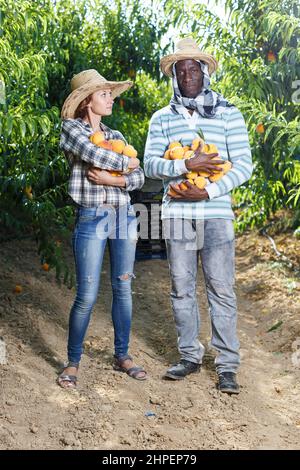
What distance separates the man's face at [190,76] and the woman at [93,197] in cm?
31

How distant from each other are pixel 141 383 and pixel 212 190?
1133 millimetres

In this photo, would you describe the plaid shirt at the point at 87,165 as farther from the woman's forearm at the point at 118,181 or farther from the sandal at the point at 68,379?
the sandal at the point at 68,379

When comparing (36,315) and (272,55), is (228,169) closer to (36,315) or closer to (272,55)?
(36,315)

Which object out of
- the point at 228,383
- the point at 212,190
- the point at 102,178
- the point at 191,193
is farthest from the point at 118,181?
the point at 228,383

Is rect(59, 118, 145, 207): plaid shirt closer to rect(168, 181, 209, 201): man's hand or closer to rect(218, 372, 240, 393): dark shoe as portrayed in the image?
rect(168, 181, 209, 201): man's hand

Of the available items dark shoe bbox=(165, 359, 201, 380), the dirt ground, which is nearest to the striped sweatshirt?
dark shoe bbox=(165, 359, 201, 380)

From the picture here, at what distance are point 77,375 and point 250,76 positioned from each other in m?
2.89

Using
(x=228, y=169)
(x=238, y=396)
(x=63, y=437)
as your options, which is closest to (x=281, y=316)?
(x=238, y=396)

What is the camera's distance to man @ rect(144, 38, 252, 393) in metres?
4.02

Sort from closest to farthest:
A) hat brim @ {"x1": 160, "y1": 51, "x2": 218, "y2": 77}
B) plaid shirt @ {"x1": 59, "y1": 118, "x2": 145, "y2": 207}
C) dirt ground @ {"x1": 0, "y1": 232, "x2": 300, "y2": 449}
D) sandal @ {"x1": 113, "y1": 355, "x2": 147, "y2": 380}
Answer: dirt ground @ {"x1": 0, "y1": 232, "x2": 300, "y2": 449}
plaid shirt @ {"x1": 59, "y1": 118, "x2": 145, "y2": 207}
hat brim @ {"x1": 160, "y1": 51, "x2": 218, "y2": 77}
sandal @ {"x1": 113, "y1": 355, "x2": 147, "y2": 380}

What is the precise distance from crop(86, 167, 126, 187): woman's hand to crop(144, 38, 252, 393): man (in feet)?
0.72

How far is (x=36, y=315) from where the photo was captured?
16.9 ft

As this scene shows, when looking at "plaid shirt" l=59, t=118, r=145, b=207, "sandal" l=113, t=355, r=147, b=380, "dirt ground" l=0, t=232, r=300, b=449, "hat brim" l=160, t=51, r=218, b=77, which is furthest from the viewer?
"sandal" l=113, t=355, r=147, b=380

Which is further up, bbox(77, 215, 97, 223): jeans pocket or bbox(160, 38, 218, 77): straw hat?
bbox(160, 38, 218, 77): straw hat
